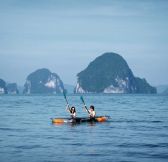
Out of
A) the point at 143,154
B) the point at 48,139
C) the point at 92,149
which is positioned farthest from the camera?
the point at 48,139

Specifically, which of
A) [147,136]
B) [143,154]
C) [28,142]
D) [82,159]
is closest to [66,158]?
[82,159]

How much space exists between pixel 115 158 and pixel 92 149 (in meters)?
3.10

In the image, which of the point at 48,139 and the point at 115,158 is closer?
the point at 115,158

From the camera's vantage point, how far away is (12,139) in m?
27.3

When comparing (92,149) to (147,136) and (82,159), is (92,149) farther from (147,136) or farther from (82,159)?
(147,136)

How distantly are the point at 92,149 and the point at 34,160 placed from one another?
16.1 ft

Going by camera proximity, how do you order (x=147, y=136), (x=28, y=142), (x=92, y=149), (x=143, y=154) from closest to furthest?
(x=143, y=154), (x=92, y=149), (x=28, y=142), (x=147, y=136)

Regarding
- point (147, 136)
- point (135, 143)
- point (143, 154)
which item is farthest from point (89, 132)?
point (143, 154)

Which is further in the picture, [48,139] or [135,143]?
[48,139]

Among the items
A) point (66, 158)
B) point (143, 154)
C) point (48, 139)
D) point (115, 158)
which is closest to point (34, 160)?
point (66, 158)

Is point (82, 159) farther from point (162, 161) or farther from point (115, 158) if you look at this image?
point (162, 161)

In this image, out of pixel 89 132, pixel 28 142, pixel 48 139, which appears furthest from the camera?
pixel 89 132

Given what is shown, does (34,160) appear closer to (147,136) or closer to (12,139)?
(12,139)

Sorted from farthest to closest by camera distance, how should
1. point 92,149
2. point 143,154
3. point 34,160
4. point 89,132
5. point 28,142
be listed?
1. point 89,132
2. point 28,142
3. point 92,149
4. point 143,154
5. point 34,160
